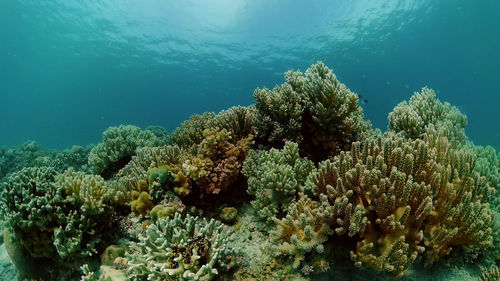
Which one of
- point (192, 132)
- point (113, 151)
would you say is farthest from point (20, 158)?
point (192, 132)

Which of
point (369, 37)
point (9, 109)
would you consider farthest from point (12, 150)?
point (9, 109)

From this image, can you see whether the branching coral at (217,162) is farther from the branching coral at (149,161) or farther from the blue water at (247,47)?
the blue water at (247,47)

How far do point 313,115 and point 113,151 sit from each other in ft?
18.1

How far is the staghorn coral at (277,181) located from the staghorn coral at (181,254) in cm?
81

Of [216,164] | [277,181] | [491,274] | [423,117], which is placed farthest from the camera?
[423,117]

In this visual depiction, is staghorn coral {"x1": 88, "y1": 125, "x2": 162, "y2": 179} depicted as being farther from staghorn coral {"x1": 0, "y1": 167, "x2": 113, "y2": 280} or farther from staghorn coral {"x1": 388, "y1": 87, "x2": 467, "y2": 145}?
staghorn coral {"x1": 388, "y1": 87, "x2": 467, "y2": 145}

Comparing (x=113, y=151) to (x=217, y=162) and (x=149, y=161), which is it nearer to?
(x=149, y=161)

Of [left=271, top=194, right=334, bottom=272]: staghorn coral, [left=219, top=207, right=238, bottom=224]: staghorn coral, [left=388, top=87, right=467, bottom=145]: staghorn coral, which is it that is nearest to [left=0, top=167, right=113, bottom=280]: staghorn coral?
[left=219, top=207, right=238, bottom=224]: staghorn coral

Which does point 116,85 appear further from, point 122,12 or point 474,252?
point 474,252

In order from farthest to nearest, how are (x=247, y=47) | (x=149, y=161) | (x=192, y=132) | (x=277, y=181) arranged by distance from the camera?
(x=247, y=47) → (x=192, y=132) → (x=149, y=161) → (x=277, y=181)

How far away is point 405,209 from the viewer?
2.74 m

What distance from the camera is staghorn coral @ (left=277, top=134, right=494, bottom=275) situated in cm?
281

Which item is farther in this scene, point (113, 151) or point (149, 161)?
point (113, 151)

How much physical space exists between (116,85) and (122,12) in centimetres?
5367
